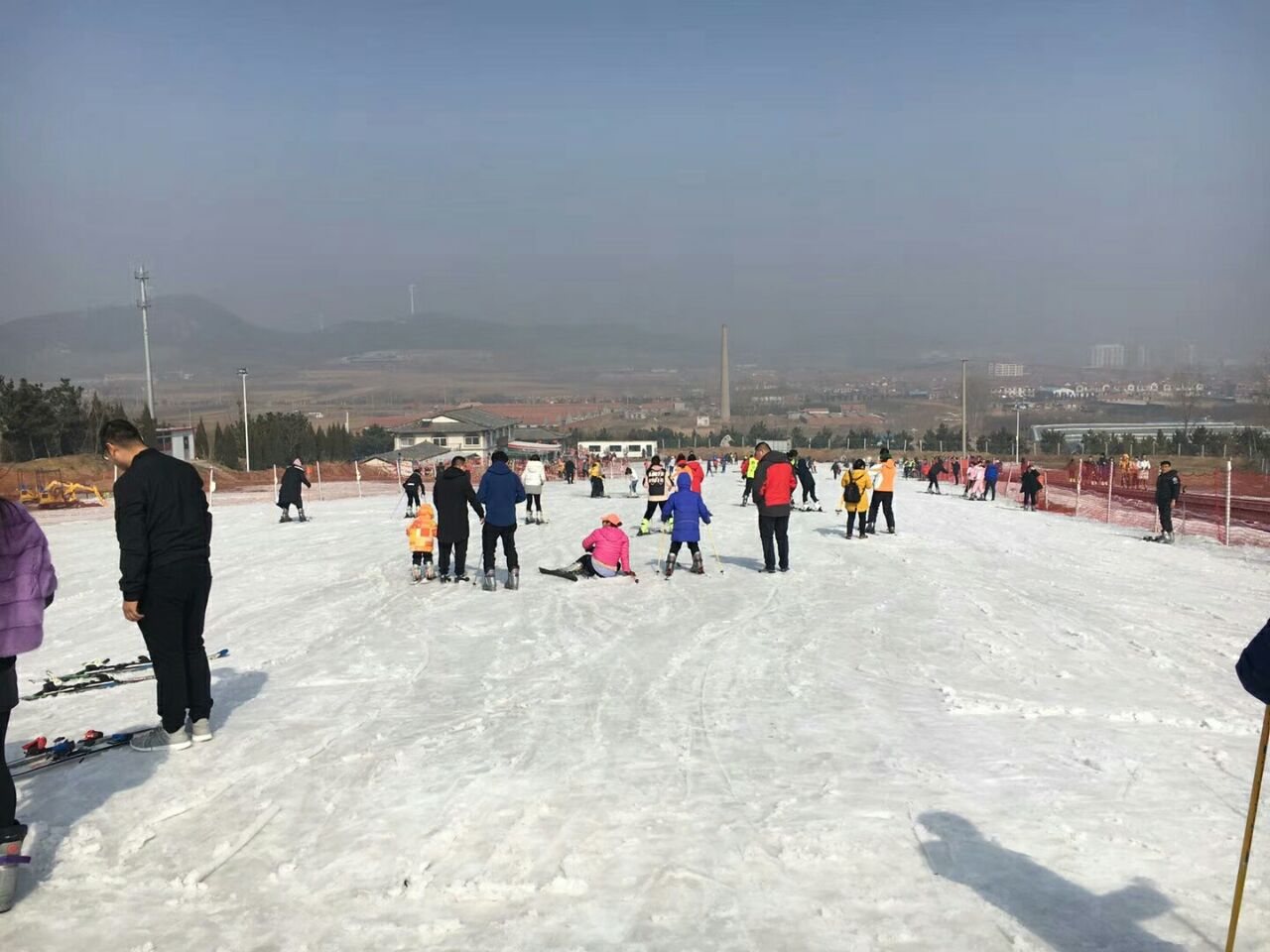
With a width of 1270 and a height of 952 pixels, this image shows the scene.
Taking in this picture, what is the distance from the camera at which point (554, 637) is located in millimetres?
9836

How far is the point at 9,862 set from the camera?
4125mm

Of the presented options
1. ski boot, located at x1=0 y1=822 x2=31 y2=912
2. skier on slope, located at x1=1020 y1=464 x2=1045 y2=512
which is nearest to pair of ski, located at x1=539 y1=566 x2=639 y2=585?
ski boot, located at x1=0 y1=822 x2=31 y2=912

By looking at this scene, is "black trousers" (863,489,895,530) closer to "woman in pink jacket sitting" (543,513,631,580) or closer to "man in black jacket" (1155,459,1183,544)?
"man in black jacket" (1155,459,1183,544)

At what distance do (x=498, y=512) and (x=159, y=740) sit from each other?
6.75 meters

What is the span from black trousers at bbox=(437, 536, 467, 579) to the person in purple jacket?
8.45 m

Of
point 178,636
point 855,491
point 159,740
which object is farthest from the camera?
point 855,491

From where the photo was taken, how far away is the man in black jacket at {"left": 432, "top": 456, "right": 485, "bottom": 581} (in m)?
12.7

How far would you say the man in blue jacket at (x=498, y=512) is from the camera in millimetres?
12750

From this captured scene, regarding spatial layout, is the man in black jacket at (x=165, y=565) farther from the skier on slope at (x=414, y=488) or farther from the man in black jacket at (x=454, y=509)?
the skier on slope at (x=414, y=488)

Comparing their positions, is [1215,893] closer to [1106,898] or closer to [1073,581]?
[1106,898]

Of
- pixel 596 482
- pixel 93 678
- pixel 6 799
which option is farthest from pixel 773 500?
pixel 596 482

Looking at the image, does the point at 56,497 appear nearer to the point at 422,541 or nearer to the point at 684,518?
the point at 422,541

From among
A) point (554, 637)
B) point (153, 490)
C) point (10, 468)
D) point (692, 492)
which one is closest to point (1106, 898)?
point (153, 490)

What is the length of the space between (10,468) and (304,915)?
4923 centimetres
